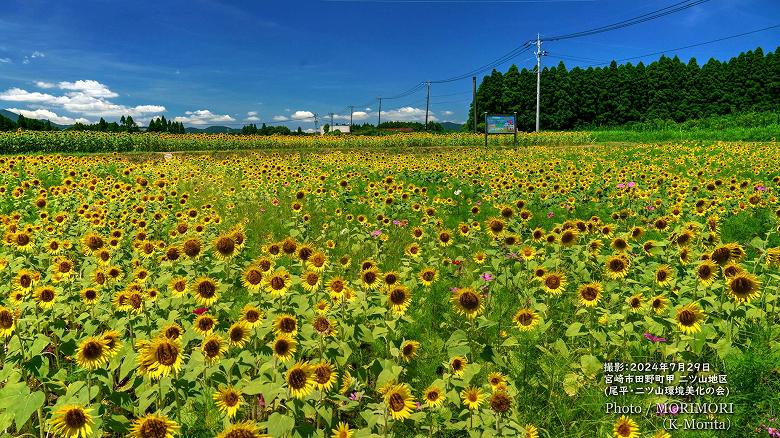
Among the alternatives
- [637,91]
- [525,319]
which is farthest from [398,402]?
[637,91]

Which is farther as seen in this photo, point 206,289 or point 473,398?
point 206,289

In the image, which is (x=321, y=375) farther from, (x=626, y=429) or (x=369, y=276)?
(x=626, y=429)

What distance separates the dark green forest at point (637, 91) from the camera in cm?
6894

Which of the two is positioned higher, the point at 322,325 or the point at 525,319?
the point at 322,325

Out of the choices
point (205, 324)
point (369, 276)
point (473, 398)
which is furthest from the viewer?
point (369, 276)

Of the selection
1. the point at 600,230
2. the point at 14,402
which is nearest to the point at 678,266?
the point at 600,230

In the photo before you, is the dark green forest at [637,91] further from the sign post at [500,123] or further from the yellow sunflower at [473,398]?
the yellow sunflower at [473,398]

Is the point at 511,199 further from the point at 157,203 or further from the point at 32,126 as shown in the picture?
the point at 32,126

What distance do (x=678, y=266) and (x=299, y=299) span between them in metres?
3.39

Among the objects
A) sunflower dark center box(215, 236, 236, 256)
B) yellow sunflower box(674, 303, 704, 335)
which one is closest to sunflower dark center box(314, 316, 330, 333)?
sunflower dark center box(215, 236, 236, 256)

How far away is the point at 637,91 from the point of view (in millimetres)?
79500

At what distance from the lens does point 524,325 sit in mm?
2887

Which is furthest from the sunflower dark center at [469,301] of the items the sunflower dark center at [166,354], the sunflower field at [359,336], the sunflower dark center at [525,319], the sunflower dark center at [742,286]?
the sunflower dark center at [742,286]

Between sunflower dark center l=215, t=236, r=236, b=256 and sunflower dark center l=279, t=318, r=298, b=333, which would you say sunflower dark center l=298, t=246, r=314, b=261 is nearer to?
sunflower dark center l=215, t=236, r=236, b=256
